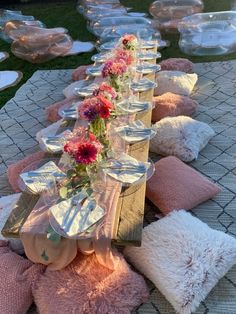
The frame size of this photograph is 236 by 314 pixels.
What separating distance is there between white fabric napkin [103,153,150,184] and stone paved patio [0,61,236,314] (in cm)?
28

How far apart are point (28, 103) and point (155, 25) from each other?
6.81 ft

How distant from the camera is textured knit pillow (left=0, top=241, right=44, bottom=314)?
1.56m

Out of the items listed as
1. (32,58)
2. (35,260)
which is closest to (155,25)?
(32,58)

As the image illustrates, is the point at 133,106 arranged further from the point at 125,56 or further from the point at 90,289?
the point at 90,289

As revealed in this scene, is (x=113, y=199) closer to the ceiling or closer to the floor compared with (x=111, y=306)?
closer to the ceiling

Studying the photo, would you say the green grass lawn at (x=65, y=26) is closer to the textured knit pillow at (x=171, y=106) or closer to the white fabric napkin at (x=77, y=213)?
the textured knit pillow at (x=171, y=106)

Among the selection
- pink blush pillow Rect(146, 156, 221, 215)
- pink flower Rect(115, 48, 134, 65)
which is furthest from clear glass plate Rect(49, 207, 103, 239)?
pink flower Rect(115, 48, 134, 65)

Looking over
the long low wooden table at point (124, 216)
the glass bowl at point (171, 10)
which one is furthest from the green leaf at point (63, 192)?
the glass bowl at point (171, 10)

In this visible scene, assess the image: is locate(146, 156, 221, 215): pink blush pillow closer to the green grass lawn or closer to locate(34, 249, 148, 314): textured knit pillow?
locate(34, 249, 148, 314): textured knit pillow

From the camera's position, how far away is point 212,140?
264 centimetres

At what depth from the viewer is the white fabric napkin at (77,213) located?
1551mm

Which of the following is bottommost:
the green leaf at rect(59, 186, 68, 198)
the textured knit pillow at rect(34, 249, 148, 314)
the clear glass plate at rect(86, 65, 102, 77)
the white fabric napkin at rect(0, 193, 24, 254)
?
the white fabric napkin at rect(0, 193, 24, 254)

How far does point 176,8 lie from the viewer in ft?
16.1

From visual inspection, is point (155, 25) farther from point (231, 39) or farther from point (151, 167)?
point (151, 167)
